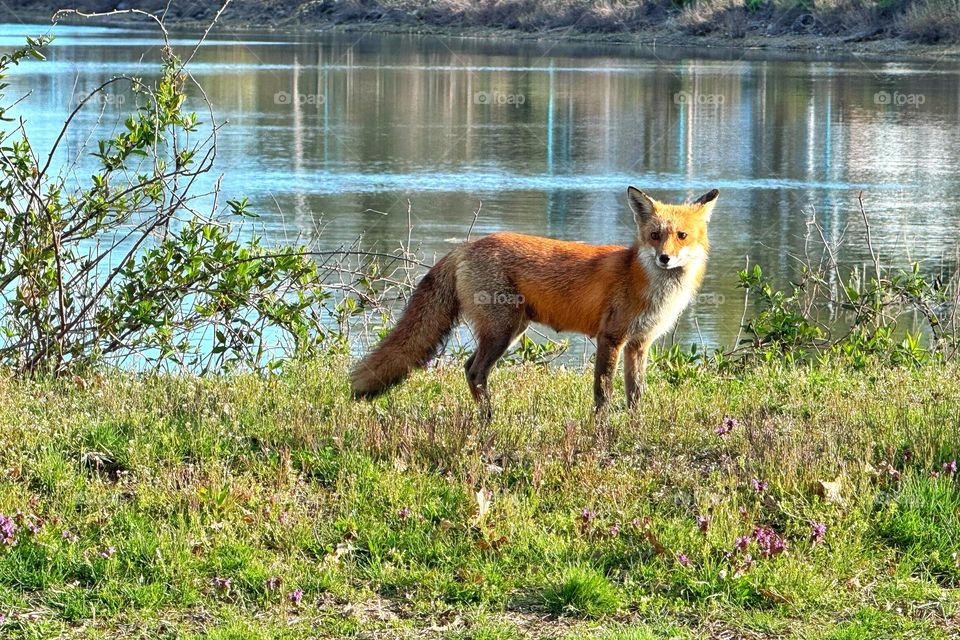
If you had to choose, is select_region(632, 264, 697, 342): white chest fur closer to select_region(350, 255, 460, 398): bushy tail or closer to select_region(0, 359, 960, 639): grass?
select_region(0, 359, 960, 639): grass

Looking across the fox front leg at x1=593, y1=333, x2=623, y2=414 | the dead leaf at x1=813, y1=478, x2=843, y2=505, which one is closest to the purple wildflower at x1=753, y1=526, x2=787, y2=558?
the dead leaf at x1=813, y1=478, x2=843, y2=505

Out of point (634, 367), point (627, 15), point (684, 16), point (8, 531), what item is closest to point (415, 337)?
point (634, 367)

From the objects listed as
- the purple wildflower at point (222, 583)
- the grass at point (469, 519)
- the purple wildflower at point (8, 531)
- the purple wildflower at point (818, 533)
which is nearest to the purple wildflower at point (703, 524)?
the grass at point (469, 519)

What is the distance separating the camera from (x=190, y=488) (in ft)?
18.0

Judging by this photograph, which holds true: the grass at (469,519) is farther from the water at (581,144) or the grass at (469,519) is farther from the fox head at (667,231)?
the water at (581,144)

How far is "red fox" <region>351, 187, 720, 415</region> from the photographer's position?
7.27 m

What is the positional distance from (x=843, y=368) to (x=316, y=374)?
369 centimetres

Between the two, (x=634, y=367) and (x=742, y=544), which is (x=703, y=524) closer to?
(x=742, y=544)

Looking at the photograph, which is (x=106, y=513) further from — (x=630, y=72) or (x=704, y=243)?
(x=630, y=72)

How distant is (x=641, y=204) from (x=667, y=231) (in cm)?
24

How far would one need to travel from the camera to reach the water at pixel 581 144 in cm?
1916

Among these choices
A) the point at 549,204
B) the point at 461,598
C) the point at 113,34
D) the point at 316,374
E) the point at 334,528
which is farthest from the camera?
the point at 113,34

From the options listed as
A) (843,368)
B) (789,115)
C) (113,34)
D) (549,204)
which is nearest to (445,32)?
(113,34)

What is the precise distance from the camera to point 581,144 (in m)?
30.1
